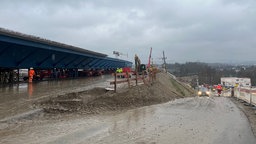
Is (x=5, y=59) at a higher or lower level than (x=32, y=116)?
higher

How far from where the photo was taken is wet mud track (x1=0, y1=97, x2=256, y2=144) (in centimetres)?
805

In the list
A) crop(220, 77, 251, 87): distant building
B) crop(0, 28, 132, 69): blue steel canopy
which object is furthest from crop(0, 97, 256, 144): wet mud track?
crop(220, 77, 251, 87): distant building

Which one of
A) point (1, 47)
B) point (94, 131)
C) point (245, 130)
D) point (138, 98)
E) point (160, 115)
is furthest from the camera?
point (1, 47)

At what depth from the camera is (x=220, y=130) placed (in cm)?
1038

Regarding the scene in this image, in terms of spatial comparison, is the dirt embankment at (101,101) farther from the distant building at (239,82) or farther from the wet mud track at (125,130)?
the distant building at (239,82)

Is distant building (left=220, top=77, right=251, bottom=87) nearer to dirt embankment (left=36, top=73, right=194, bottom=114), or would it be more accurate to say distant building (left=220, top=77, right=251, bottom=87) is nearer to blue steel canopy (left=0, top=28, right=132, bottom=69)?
dirt embankment (left=36, top=73, right=194, bottom=114)

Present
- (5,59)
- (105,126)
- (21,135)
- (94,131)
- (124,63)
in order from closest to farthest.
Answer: (21,135) < (94,131) < (105,126) < (5,59) < (124,63)

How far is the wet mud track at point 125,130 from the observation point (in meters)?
8.05

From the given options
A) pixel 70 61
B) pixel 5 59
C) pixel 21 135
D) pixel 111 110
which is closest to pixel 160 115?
pixel 111 110

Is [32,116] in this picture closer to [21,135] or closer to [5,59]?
[21,135]

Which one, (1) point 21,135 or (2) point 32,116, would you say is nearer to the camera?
(1) point 21,135

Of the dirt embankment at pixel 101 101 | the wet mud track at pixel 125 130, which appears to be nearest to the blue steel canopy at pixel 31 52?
the dirt embankment at pixel 101 101

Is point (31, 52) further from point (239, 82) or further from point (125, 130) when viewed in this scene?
point (239, 82)

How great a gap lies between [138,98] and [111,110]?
3.77 m
